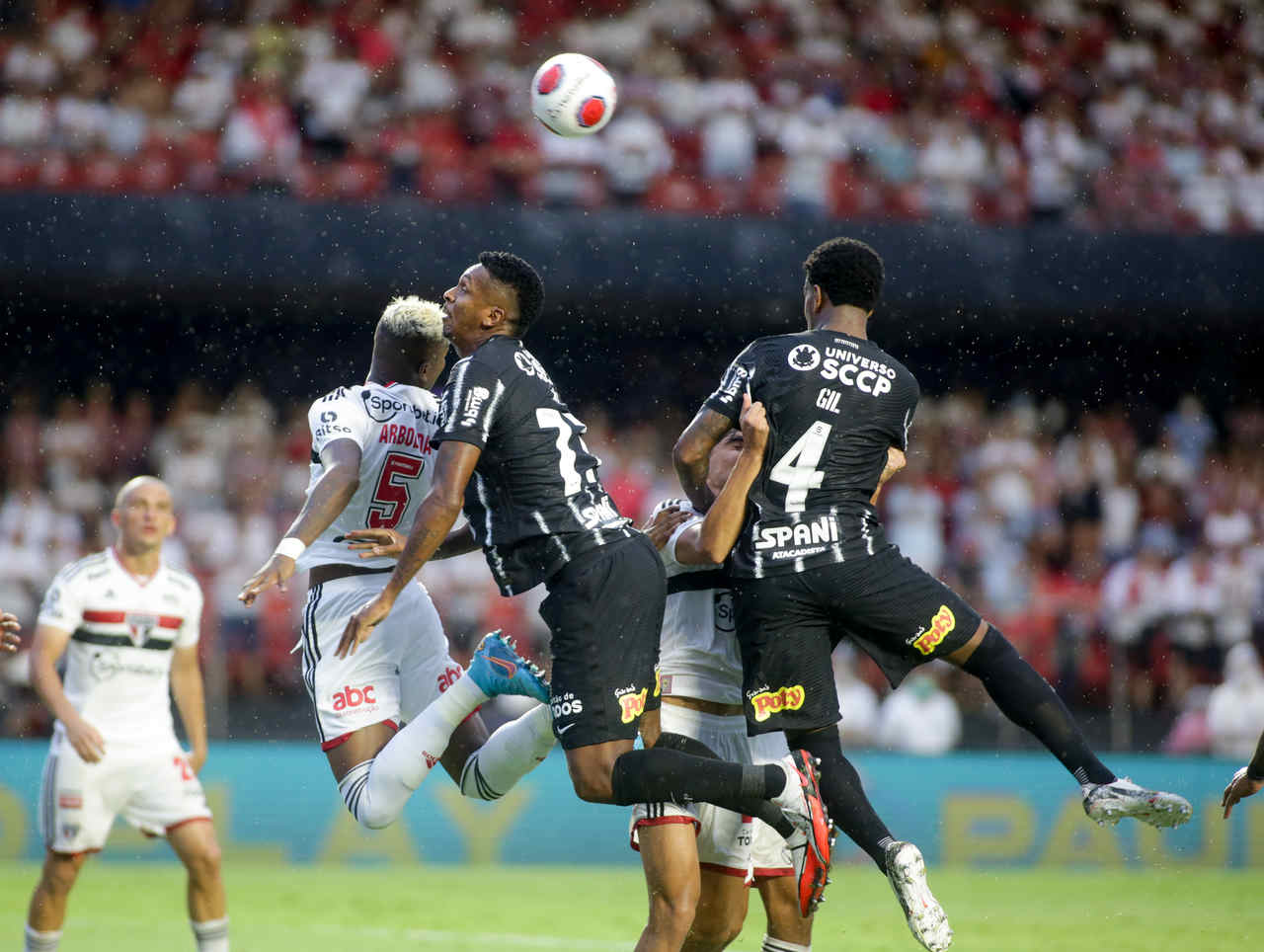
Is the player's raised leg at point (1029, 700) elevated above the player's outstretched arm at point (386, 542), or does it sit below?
below

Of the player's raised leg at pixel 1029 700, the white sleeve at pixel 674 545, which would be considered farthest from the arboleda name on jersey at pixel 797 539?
the player's raised leg at pixel 1029 700

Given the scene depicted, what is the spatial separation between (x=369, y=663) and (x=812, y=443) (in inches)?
79.1

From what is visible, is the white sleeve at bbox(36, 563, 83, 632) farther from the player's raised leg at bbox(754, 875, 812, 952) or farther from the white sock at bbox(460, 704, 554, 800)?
the player's raised leg at bbox(754, 875, 812, 952)

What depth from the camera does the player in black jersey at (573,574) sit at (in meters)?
5.68

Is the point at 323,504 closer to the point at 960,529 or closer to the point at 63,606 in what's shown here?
the point at 63,606

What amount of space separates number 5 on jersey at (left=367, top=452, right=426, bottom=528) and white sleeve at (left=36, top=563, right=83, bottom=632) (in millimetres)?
1229

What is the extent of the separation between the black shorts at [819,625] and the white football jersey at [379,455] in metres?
1.50

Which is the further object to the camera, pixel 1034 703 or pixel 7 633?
pixel 7 633

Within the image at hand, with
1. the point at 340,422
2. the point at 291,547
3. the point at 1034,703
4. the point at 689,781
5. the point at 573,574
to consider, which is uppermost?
the point at 340,422

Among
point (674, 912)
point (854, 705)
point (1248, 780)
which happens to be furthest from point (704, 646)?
point (854, 705)

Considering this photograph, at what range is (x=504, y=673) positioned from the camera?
20.5ft

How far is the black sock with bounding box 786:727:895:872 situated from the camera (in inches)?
231

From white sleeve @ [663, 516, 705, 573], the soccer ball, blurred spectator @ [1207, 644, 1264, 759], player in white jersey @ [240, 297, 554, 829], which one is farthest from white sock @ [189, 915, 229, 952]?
blurred spectator @ [1207, 644, 1264, 759]

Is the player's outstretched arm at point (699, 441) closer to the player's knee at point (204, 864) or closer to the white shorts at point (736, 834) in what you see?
the white shorts at point (736, 834)
